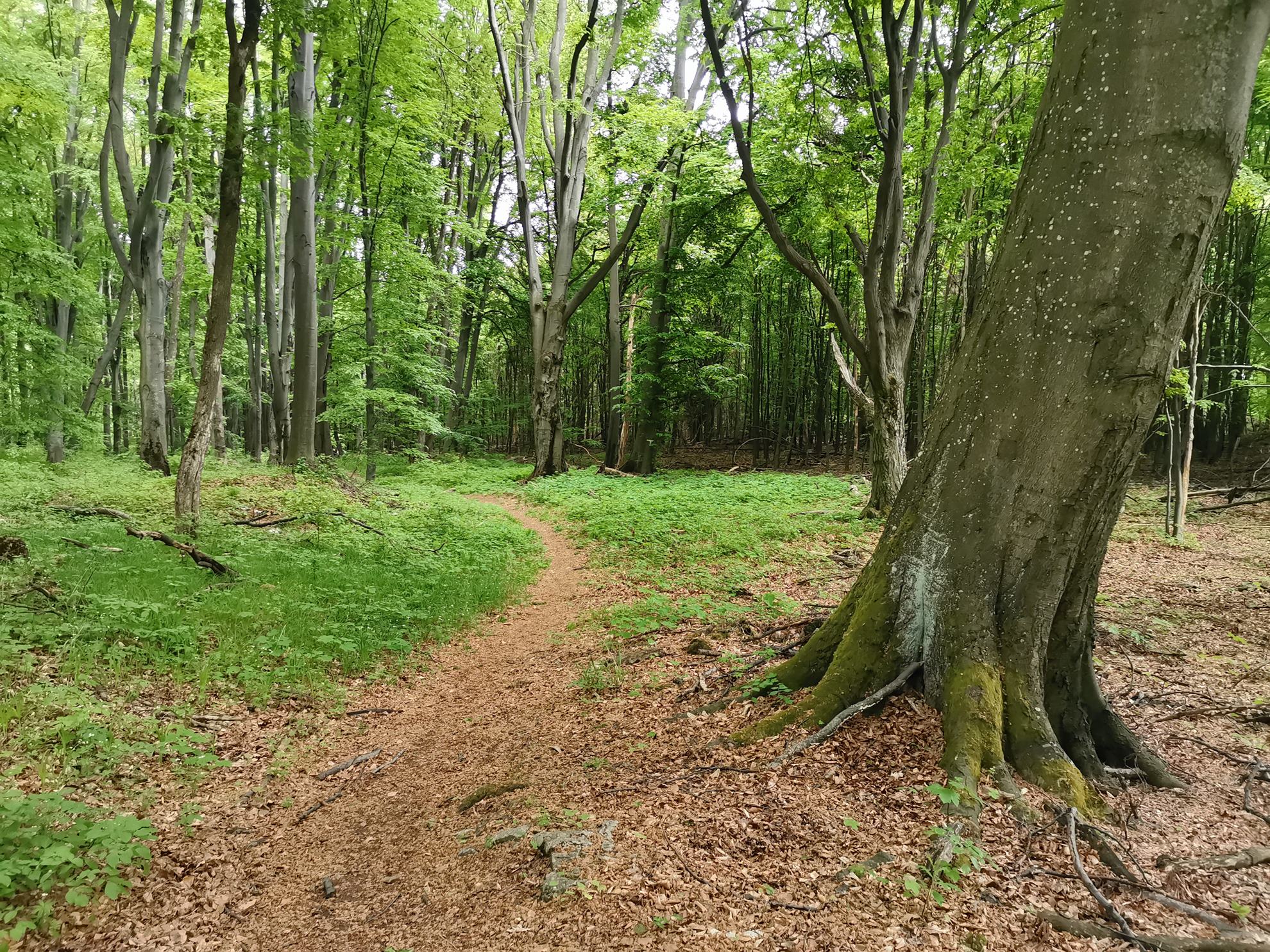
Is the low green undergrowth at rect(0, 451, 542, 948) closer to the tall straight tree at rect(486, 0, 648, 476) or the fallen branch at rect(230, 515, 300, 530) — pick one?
the fallen branch at rect(230, 515, 300, 530)

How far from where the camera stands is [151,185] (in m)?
10.6

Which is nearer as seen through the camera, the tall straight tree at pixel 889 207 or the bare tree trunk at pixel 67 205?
the tall straight tree at pixel 889 207

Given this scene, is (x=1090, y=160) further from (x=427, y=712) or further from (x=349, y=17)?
(x=349, y=17)

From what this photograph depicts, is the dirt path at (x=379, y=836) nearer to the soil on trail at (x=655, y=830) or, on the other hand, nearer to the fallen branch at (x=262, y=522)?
the soil on trail at (x=655, y=830)

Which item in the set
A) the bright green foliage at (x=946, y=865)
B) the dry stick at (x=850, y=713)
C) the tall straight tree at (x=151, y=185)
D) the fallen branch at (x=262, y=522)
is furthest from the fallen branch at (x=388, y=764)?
the tall straight tree at (x=151, y=185)

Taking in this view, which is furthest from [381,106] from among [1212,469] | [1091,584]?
[1212,469]

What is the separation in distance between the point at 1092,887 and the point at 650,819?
1.73 metres

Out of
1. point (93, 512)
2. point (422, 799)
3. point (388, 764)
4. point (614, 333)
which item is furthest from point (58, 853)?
point (614, 333)

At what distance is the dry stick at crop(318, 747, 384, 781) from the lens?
12.8 ft

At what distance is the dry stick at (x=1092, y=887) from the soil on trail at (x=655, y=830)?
0.05 meters

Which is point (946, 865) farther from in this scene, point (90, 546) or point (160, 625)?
point (90, 546)

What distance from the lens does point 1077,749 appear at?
9.86 ft

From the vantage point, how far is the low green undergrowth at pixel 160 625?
280 centimetres

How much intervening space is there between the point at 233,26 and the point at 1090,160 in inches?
359
